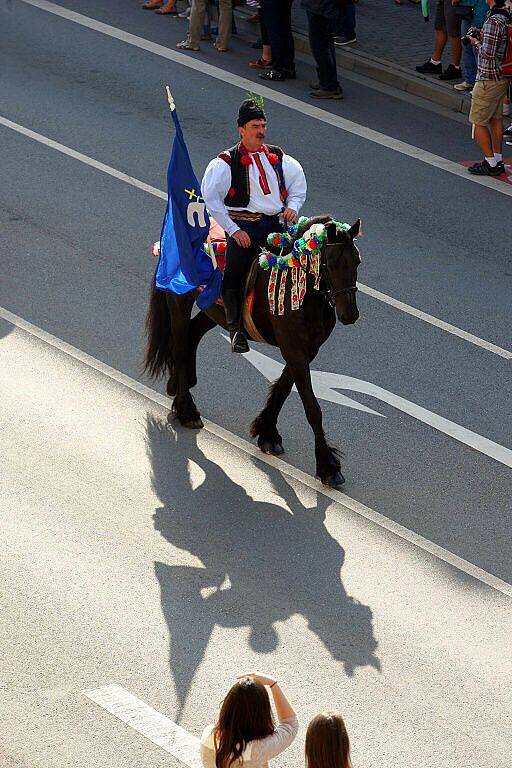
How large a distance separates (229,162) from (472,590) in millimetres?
3672

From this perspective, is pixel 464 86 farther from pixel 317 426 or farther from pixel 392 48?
pixel 317 426

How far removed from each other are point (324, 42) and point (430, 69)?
1786 mm

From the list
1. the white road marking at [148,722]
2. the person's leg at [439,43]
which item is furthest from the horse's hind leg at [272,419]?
the person's leg at [439,43]

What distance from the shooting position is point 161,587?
8.91 metres

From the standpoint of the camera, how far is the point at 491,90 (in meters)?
16.0

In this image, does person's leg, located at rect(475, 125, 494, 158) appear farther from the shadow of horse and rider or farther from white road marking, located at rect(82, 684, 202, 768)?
white road marking, located at rect(82, 684, 202, 768)

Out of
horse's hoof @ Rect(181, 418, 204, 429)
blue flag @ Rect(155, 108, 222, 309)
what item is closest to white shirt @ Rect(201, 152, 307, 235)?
blue flag @ Rect(155, 108, 222, 309)

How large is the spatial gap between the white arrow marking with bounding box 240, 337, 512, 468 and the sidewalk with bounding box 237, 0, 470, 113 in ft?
25.1

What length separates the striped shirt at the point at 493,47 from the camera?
51.6 ft

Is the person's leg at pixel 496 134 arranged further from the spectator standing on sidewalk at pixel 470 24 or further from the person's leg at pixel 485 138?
the spectator standing on sidewalk at pixel 470 24

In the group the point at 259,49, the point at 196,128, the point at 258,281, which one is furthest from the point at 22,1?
the point at 258,281

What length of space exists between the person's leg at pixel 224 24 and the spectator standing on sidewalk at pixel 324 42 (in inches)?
63.8

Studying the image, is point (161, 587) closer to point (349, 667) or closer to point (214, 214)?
point (349, 667)

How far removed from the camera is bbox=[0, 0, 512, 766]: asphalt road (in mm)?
8055
